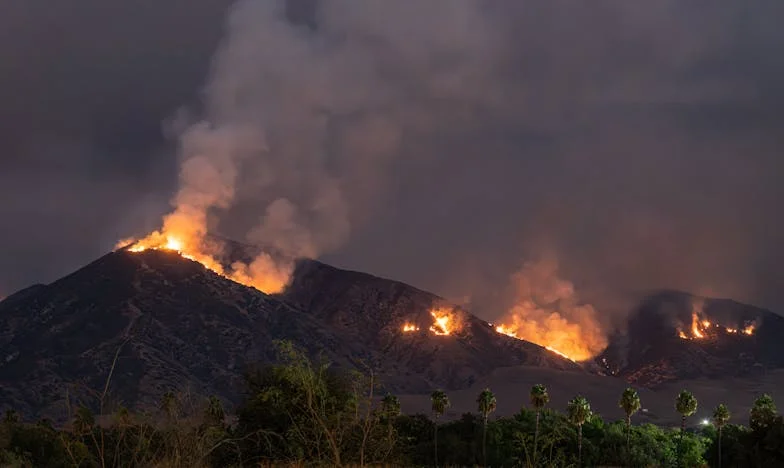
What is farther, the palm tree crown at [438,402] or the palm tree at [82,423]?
the palm tree crown at [438,402]

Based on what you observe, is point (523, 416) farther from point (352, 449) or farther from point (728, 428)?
point (352, 449)

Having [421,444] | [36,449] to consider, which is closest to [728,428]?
[421,444]

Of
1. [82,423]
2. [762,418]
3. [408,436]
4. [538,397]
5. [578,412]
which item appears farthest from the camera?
[538,397]

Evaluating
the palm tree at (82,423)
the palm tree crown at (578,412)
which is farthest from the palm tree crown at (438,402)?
the palm tree at (82,423)

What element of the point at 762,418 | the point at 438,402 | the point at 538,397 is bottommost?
the point at 762,418

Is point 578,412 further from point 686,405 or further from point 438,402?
point 686,405

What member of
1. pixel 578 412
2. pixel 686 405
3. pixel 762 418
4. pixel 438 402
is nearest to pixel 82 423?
pixel 762 418

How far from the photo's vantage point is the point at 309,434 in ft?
97.5

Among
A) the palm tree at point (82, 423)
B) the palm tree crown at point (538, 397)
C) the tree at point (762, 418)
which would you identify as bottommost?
the palm tree at point (82, 423)

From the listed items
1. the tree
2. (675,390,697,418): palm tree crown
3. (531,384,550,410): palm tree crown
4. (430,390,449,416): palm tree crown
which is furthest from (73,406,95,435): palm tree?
(675,390,697,418): palm tree crown

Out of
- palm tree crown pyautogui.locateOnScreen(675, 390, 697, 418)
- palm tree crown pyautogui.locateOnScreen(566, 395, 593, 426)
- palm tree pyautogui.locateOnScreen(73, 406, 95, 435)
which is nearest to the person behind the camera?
palm tree pyautogui.locateOnScreen(73, 406, 95, 435)

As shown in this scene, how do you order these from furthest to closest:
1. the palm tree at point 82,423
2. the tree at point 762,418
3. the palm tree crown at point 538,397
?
the palm tree crown at point 538,397
the tree at point 762,418
the palm tree at point 82,423

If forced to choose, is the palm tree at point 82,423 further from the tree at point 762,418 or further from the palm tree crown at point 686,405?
the palm tree crown at point 686,405

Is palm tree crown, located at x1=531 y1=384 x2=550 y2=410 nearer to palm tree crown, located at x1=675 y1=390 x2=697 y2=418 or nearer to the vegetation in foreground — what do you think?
the vegetation in foreground
